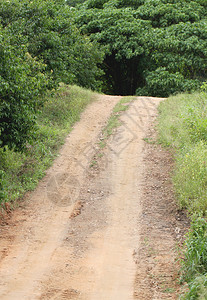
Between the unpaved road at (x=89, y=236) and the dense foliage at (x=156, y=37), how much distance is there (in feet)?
30.0

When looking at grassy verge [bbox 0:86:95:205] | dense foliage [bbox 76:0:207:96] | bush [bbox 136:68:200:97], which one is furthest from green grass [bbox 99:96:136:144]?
dense foliage [bbox 76:0:207:96]

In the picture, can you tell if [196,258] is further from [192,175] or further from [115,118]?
[115,118]

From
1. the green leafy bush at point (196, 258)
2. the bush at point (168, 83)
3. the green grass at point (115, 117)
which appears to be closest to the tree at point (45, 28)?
the green grass at point (115, 117)

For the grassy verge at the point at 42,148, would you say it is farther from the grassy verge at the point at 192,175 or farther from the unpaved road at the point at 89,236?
the grassy verge at the point at 192,175

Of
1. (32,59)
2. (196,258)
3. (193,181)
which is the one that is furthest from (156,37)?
(196,258)

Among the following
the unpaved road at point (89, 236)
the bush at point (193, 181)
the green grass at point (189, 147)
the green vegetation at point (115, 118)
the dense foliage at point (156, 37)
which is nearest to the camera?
the unpaved road at point (89, 236)

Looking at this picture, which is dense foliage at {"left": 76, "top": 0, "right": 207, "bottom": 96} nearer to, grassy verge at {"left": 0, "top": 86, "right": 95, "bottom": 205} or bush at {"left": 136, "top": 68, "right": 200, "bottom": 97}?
bush at {"left": 136, "top": 68, "right": 200, "bottom": 97}

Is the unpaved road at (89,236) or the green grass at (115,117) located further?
the green grass at (115,117)

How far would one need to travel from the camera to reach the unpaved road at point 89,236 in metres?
5.54

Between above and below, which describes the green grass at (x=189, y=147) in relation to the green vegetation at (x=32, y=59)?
below

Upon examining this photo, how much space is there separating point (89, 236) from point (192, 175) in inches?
95.1

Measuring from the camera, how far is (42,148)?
936 centimetres

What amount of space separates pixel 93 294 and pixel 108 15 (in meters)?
17.5

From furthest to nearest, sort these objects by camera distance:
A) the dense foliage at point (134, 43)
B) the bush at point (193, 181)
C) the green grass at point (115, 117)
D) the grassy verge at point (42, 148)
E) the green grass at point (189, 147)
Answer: the dense foliage at point (134, 43)
the green grass at point (115, 117)
the grassy verge at point (42, 148)
the green grass at point (189, 147)
the bush at point (193, 181)
